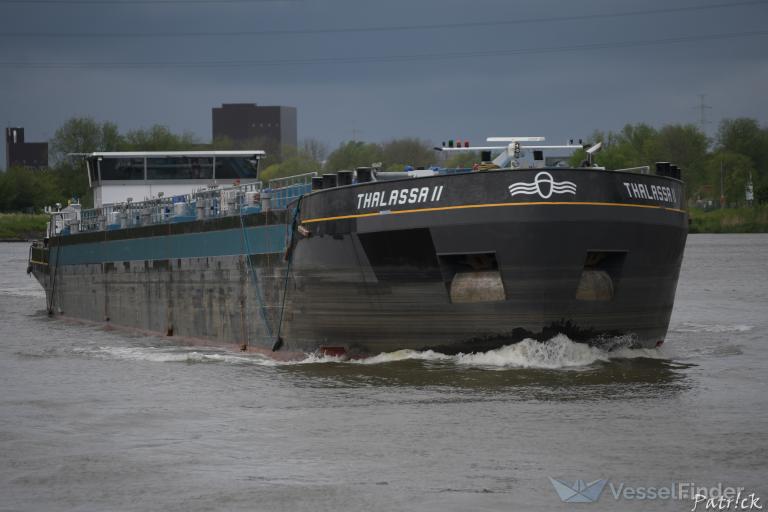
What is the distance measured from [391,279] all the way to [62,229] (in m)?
25.4

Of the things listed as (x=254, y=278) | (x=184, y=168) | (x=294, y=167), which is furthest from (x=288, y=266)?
(x=294, y=167)

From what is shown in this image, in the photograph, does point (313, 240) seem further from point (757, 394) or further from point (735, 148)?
point (735, 148)

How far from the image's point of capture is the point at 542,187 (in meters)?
18.4

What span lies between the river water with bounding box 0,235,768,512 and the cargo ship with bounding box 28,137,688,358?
59cm

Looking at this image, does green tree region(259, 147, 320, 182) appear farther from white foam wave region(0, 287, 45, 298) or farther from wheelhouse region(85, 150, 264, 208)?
wheelhouse region(85, 150, 264, 208)

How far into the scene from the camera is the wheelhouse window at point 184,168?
3691cm

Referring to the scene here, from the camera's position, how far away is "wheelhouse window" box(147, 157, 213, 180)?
121 ft

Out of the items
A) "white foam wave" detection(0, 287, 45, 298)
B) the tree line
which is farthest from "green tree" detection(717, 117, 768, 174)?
"white foam wave" detection(0, 287, 45, 298)

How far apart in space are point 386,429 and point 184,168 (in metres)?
23.1

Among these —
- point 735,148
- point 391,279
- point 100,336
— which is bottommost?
point 100,336

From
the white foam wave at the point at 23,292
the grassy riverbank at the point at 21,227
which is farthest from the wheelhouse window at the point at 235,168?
the grassy riverbank at the point at 21,227

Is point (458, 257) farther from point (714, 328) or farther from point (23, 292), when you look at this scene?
point (23, 292)

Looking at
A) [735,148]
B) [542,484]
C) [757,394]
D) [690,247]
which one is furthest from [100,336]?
[735,148]

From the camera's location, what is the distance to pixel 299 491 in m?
12.4
